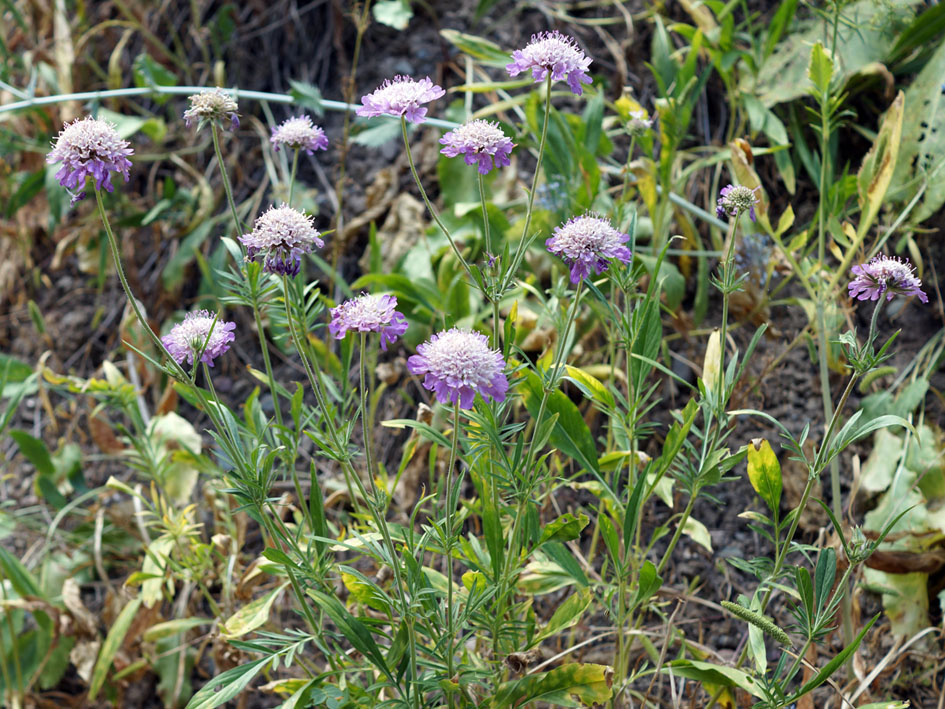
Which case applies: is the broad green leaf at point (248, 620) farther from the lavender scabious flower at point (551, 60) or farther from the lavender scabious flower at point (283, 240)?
the lavender scabious flower at point (551, 60)

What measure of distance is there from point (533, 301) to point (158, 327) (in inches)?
37.9

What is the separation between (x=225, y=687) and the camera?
1.03 metres

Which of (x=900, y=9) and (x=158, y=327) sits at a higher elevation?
(x=900, y=9)

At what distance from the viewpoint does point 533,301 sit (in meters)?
1.69

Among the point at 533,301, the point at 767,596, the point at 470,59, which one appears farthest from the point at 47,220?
the point at 767,596

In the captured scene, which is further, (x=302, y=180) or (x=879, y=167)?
(x=302, y=180)

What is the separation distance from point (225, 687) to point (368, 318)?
0.50 meters

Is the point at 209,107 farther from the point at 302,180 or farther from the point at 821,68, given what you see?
the point at 302,180

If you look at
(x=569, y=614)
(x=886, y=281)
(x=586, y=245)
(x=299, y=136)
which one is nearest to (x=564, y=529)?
(x=569, y=614)

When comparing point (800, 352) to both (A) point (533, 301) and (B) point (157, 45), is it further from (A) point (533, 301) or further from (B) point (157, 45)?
(B) point (157, 45)

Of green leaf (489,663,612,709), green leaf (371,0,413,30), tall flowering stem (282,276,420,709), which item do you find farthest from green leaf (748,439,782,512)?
green leaf (371,0,413,30)

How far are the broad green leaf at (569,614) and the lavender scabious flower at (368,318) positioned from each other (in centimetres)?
43

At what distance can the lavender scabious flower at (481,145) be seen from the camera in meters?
0.96

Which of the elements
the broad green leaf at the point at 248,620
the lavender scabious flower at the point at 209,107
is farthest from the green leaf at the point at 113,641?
the lavender scabious flower at the point at 209,107
